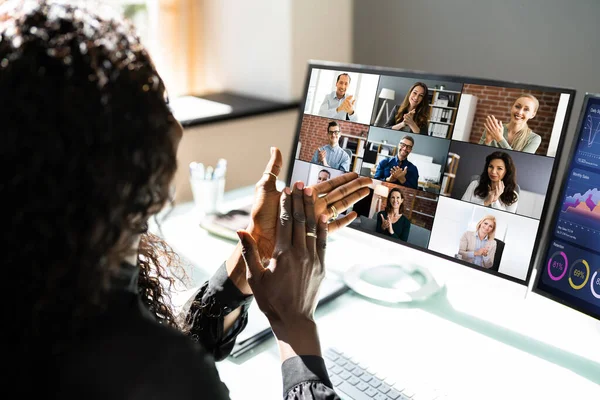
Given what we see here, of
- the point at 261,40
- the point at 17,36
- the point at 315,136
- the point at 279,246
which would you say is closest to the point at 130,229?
the point at 17,36

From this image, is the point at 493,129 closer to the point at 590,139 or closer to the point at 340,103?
the point at 590,139

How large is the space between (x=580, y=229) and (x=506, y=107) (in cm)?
25

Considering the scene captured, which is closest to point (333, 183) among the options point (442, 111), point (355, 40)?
point (442, 111)

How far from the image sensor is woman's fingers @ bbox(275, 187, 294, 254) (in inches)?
32.0

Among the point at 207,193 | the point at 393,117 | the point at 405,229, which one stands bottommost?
the point at 207,193

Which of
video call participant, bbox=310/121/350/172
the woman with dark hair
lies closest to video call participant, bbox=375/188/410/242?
video call participant, bbox=310/121/350/172

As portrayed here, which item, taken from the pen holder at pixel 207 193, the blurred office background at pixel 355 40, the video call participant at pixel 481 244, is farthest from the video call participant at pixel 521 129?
the pen holder at pixel 207 193

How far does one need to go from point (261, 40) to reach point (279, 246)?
132 centimetres

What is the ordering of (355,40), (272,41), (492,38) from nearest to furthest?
(492,38) → (272,41) → (355,40)

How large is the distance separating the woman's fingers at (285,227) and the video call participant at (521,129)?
39 cm

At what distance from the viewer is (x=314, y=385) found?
705mm

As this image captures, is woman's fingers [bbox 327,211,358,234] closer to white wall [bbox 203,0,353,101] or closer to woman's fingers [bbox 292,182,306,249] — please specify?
woman's fingers [bbox 292,182,306,249]

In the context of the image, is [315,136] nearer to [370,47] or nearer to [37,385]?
[37,385]

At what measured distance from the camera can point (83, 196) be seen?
482 millimetres
